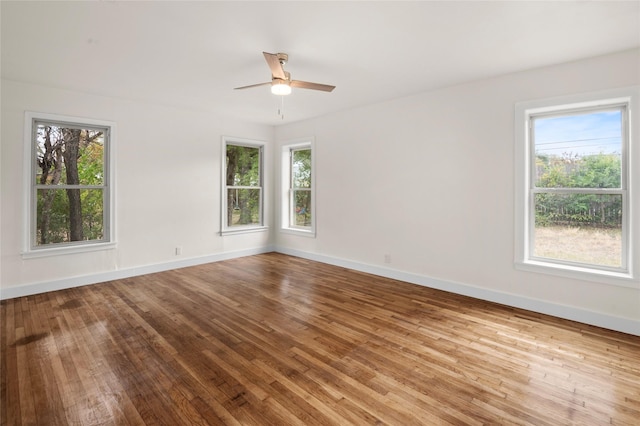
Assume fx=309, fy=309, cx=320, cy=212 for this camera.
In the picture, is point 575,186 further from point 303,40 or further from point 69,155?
point 69,155

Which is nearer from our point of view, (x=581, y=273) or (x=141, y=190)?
(x=581, y=273)

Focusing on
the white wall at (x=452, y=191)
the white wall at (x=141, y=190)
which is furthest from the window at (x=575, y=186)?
the white wall at (x=141, y=190)

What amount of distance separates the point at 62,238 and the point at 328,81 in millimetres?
4169

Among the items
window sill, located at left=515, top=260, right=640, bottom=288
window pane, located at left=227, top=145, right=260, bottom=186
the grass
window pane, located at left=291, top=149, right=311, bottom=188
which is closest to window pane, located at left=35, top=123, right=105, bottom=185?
window pane, located at left=227, top=145, right=260, bottom=186

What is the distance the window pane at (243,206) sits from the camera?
6.04 metres

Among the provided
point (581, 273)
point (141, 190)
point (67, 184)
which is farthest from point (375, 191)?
point (67, 184)

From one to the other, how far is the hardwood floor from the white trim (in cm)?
65

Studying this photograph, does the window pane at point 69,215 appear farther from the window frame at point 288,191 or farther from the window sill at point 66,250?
the window frame at point 288,191

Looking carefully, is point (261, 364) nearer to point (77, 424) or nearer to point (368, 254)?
point (77, 424)

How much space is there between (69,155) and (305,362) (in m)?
4.30

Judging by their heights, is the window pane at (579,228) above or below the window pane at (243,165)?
below

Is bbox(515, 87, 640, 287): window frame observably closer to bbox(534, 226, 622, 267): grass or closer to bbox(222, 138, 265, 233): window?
bbox(534, 226, 622, 267): grass

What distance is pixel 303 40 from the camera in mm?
2758

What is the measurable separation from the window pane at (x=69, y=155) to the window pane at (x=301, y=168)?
10.8 feet
